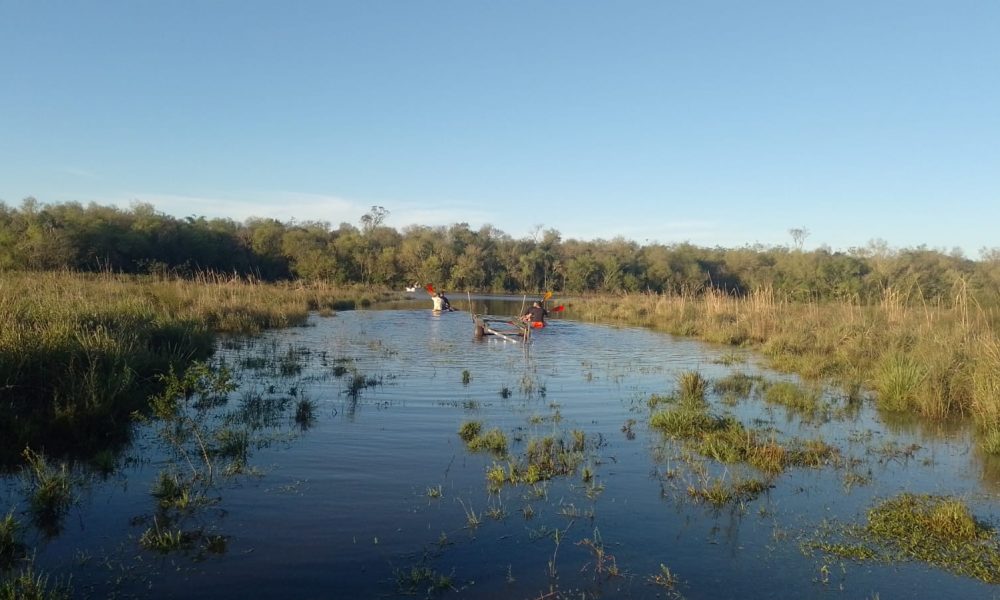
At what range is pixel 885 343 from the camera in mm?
17297

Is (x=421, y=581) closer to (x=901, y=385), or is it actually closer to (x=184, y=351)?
(x=184, y=351)

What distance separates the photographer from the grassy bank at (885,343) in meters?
11.2

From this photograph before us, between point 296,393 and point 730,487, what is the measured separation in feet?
24.6

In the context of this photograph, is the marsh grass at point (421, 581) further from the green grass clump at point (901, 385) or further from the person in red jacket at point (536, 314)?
the person in red jacket at point (536, 314)

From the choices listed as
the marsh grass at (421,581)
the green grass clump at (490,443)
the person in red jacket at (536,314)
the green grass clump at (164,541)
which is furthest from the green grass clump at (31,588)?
the person in red jacket at (536,314)

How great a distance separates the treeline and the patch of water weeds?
89.5ft

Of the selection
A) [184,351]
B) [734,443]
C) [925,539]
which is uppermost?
[184,351]

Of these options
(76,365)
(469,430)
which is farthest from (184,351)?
(469,430)

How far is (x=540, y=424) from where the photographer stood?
32.6ft

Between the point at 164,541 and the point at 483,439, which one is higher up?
the point at 483,439

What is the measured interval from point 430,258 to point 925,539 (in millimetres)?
55083

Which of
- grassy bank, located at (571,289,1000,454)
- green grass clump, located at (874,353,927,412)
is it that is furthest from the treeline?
green grass clump, located at (874,353,927,412)

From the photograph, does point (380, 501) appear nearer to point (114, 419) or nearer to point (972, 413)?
point (114, 419)

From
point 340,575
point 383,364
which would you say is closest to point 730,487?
point 340,575
